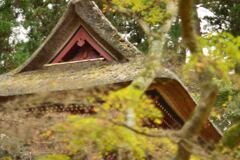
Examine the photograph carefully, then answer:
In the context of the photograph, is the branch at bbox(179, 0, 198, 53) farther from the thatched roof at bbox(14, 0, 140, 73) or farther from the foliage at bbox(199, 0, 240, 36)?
the foliage at bbox(199, 0, 240, 36)

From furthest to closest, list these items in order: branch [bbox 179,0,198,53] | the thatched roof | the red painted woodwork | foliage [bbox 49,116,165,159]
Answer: the red painted woodwork < the thatched roof < branch [bbox 179,0,198,53] < foliage [bbox 49,116,165,159]

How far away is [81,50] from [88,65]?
558mm

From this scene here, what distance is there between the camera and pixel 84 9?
8.98 meters

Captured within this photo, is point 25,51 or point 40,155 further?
point 25,51

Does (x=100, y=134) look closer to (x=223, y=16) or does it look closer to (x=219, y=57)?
(x=219, y=57)

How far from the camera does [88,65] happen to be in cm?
864

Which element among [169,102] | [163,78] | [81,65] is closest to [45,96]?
[163,78]

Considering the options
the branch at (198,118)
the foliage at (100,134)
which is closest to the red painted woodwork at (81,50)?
the foliage at (100,134)

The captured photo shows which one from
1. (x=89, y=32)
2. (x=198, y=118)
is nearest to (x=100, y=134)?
(x=198, y=118)

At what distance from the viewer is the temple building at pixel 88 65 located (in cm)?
744

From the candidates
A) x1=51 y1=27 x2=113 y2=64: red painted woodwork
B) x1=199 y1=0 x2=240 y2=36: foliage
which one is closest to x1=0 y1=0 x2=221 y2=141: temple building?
x1=51 y1=27 x2=113 y2=64: red painted woodwork

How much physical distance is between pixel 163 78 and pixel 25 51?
417 inches

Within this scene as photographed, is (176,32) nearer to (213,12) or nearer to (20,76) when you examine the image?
→ (213,12)

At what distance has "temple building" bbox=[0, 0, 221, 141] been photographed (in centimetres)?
744
